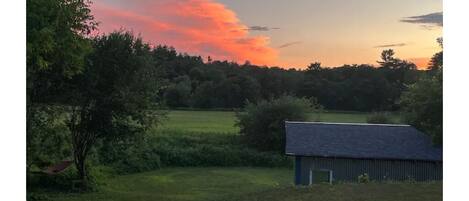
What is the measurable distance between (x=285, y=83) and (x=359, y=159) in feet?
29.7

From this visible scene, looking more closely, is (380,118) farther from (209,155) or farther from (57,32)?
(57,32)

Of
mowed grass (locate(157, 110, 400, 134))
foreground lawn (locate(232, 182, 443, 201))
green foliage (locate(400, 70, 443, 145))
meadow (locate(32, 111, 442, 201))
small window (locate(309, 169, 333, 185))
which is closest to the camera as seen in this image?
foreground lawn (locate(232, 182, 443, 201))

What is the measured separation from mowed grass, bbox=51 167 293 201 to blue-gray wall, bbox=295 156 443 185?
0.75 metres

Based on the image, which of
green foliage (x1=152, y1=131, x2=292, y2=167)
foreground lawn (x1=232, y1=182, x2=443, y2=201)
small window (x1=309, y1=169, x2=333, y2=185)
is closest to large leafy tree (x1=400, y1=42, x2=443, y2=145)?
small window (x1=309, y1=169, x2=333, y2=185)

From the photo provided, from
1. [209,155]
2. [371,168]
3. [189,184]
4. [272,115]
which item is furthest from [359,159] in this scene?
[272,115]

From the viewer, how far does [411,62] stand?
19.0 meters

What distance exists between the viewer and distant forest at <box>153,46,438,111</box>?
668 inches

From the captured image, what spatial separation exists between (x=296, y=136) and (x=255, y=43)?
22.4 ft

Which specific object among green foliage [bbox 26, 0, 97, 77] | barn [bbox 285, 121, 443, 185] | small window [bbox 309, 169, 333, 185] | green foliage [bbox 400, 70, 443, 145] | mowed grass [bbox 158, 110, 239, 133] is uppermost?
green foliage [bbox 26, 0, 97, 77]

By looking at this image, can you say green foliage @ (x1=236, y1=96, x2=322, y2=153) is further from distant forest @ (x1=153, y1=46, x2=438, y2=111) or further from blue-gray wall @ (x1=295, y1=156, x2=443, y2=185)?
blue-gray wall @ (x1=295, y1=156, x2=443, y2=185)

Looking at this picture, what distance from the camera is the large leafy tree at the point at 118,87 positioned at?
1102 centimetres

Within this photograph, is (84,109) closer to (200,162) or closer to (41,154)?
(41,154)

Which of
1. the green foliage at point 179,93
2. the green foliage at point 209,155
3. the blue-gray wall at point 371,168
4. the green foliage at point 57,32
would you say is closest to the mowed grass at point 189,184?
the green foliage at point 209,155
